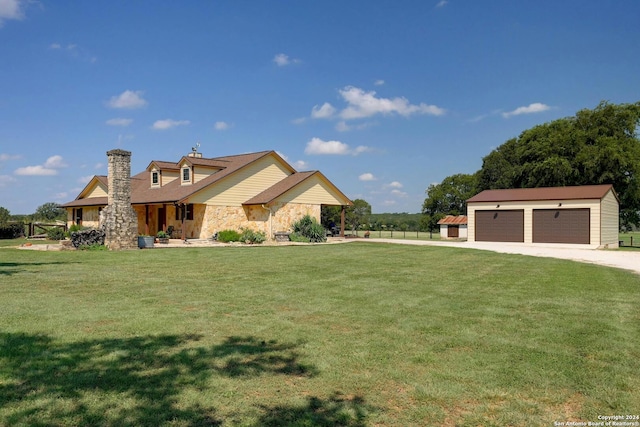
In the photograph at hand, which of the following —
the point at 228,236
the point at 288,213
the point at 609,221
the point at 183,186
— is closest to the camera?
the point at 228,236

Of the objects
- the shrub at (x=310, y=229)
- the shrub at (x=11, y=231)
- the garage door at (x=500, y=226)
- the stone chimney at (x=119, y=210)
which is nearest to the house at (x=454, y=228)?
the garage door at (x=500, y=226)

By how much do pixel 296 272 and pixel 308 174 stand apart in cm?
2045

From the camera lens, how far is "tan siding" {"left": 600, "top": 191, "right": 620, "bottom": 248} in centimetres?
2855

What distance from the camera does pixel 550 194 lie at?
30453 mm

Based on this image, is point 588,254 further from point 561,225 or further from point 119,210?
point 119,210

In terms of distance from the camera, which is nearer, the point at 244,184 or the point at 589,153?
the point at 244,184

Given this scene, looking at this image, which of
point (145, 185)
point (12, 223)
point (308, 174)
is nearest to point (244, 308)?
point (308, 174)

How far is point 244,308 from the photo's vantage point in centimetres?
757

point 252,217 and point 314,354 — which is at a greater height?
point 252,217

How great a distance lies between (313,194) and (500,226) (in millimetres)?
13164

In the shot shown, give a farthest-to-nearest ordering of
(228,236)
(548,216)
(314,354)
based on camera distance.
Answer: (548,216), (228,236), (314,354)

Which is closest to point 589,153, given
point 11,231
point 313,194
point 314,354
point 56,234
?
point 313,194

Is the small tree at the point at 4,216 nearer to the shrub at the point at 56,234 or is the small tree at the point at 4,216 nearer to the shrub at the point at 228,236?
the shrub at the point at 56,234

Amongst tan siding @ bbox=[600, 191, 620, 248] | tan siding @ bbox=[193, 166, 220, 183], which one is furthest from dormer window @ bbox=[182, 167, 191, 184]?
tan siding @ bbox=[600, 191, 620, 248]
